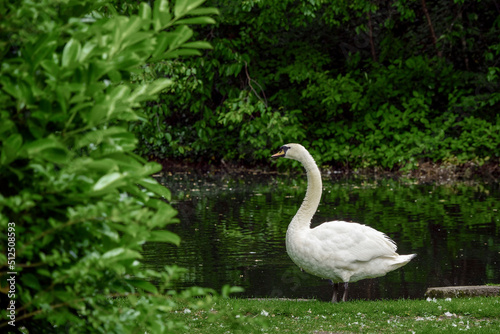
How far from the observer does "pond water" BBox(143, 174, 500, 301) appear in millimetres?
10023

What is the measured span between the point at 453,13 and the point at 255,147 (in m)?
8.40

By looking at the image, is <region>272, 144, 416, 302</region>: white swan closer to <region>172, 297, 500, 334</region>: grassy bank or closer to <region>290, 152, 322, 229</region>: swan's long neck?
<region>290, 152, 322, 229</region>: swan's long neck

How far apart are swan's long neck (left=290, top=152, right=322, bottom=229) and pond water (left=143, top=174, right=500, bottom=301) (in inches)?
50.7

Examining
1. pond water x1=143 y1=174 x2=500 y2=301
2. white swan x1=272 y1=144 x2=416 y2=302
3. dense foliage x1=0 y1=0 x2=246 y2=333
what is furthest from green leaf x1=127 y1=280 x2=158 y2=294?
pond water x1=143 y1=174 x2=500 y2=301

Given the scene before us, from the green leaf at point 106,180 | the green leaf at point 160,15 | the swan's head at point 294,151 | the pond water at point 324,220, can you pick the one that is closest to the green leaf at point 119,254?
the green leaf at point 106,180

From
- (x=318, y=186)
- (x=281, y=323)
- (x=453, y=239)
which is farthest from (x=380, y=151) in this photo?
(x=281, y=323)

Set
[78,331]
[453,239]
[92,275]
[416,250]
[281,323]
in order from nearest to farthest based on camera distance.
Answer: [92,275] < [78,331] < [281,323] < [416,250] < [453,239]

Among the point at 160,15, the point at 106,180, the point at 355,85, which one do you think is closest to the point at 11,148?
the point at 106,180

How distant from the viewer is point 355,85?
2673 cm

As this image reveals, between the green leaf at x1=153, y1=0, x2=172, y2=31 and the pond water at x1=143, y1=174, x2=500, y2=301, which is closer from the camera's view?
the green leaf at x1=153, y1=0, x2=172, y2=31

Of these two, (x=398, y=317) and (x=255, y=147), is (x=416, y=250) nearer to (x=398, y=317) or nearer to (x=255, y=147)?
(x=398, y=317)

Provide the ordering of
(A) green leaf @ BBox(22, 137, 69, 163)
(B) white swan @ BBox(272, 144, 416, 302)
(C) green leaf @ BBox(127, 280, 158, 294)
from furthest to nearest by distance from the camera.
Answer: (B) white swan @ BBox(272, 144, 416, 302) → (C) green leaf @ BBox(127, 280, 158, 294) → (A) green leaf @ BBox(22, 137, 69, 163)

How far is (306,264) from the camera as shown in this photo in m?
8.24

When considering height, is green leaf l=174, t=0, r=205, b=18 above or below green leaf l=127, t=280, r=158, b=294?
above
